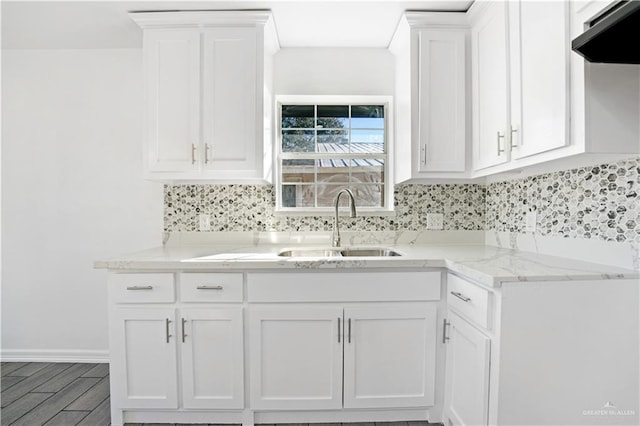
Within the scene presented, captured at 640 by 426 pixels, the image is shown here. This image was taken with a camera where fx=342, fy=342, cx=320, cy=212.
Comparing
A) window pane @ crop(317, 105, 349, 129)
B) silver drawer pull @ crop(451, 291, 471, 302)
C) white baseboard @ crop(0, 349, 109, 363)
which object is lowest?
white baseboard @ crop(0, 349, 109, 363)

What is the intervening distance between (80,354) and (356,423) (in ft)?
6.88

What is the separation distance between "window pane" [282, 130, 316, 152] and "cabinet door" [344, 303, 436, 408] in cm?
133

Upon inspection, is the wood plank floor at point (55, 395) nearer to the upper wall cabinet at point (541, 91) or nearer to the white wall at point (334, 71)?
the upper wall cabinet at point (541, 91)

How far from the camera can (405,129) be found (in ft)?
7.20

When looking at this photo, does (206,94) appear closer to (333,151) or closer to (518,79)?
(333,151)

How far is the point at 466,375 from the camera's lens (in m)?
1.54

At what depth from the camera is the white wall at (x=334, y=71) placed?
8.14 ft

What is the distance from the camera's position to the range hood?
→ 3.22 ft

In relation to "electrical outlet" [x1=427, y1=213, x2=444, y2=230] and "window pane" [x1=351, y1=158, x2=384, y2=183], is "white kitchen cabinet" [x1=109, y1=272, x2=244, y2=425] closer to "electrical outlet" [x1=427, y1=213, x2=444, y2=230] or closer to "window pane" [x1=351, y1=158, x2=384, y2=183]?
"window pane" [x1=351, y1=158, x2=384, y2=183]

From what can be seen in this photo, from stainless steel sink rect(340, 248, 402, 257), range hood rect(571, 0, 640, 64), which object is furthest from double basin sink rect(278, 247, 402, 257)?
range hood rect(571, 0, 640, 64)

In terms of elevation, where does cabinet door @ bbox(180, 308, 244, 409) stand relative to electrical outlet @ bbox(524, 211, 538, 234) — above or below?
below

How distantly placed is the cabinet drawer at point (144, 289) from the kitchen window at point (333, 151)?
1.05m

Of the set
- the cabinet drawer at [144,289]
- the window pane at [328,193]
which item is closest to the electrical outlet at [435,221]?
the window pane at [328,193]

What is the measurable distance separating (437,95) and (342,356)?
1.60 m
